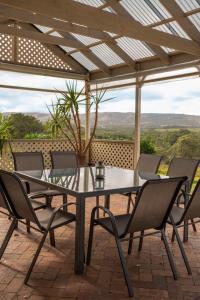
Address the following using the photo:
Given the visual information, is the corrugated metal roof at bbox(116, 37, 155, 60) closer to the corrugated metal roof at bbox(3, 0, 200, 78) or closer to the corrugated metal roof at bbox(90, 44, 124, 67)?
the corrugated metal roof at bbox(3, 0, 200, 78)

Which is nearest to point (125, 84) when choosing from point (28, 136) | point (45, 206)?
point (28, 136)

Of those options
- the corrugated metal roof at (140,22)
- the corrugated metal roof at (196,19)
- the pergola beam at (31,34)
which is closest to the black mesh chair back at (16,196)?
the corrugated metal roof at (140,22)

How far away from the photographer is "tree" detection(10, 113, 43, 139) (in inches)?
355

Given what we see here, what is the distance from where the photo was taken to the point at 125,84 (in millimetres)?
7887

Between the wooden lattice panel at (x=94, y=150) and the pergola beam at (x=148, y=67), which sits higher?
the pergola beam at (x=148, y=67)

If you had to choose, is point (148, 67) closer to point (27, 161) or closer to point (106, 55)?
point (106, 55)

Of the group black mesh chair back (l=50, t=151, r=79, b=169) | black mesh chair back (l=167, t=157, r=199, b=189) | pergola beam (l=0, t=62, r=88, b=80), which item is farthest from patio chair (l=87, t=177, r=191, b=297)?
pergola beam (l=0, t=62, r=88, b=80)

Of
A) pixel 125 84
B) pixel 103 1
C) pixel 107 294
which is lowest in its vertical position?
pixel 107 294

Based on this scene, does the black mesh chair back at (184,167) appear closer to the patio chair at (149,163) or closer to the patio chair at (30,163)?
the patio chair at (149,163)

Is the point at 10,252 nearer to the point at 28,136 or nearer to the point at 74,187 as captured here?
the point at 74,187

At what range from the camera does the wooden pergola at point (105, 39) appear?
395 centimetres

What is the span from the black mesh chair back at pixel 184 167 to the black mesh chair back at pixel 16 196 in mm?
2101

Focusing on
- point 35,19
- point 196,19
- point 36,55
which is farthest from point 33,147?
point 196,19

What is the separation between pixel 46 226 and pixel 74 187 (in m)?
0.45
